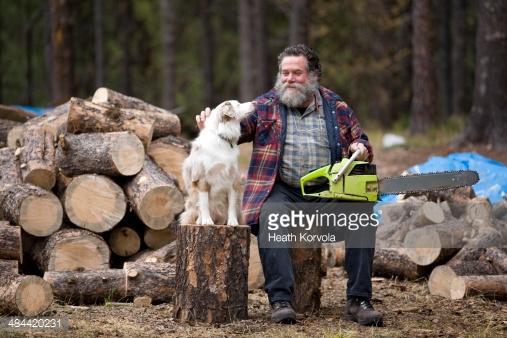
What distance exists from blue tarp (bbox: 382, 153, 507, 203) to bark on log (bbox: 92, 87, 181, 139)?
243cm

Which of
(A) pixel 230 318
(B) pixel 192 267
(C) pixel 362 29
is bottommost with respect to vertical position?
(A) pixel 230 318

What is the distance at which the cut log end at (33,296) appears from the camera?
17.1ft

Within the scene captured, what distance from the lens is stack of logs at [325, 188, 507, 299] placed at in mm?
6220

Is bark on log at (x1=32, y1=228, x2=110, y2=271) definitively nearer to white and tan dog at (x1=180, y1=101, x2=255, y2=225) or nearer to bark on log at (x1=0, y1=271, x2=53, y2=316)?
bark on log at (x1=0, y1=271, x2=53, y2=316)

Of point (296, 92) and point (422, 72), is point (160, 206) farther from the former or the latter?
point (422, 72)

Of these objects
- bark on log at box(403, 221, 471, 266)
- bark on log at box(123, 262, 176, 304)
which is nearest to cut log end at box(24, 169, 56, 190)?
bark on log at box(123, 262, 176, 304)

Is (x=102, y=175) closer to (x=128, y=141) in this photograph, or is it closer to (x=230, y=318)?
(x=128, y=141)

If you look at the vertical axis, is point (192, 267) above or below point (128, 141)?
below

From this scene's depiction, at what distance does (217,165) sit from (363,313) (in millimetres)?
1427

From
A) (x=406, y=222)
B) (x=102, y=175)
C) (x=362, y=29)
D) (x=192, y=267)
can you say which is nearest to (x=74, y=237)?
(x=102, y=175)

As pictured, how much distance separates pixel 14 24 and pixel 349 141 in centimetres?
3084

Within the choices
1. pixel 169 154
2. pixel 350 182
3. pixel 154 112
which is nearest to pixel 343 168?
pixel 350 182

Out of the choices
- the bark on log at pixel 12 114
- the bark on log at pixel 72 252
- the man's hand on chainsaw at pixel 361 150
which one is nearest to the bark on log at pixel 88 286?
the bark on log at pixel 72 252

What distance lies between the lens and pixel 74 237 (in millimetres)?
6586
